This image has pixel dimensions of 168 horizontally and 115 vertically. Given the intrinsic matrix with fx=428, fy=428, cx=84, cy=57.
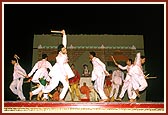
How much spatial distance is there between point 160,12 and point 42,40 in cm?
201

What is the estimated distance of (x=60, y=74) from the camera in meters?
7.03

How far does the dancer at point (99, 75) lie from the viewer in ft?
23.1

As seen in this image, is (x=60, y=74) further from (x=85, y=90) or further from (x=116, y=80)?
(x=116, y=80)

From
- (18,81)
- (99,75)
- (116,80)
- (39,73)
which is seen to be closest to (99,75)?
(99,75)

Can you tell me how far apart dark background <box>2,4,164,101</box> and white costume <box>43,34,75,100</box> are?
40 centimetres

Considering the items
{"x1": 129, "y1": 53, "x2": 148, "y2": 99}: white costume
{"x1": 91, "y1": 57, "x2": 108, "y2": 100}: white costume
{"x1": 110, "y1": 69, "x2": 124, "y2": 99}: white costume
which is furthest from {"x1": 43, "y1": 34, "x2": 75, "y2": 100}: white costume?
{"x1": 129, "y1": 53, "x2": 148, "y2": 99}: white costume

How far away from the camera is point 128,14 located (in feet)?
23.3

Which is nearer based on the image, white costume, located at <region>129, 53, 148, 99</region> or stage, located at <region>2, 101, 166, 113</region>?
stage, located at <region>2, 101, 166, 113</region>

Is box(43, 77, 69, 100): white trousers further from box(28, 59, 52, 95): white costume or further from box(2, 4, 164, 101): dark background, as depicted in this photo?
box(2, 4, 164, 101): dark background

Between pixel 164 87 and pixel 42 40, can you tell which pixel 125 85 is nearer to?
pixel 164 87

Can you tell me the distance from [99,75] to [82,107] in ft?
1.96

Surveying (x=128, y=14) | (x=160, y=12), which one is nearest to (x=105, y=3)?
(x=128, y=14)

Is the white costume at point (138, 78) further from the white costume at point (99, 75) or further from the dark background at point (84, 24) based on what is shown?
the white costume at point (99, 75)

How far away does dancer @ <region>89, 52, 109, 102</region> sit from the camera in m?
7.05
